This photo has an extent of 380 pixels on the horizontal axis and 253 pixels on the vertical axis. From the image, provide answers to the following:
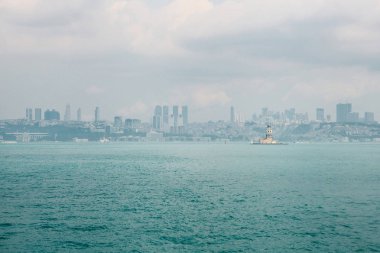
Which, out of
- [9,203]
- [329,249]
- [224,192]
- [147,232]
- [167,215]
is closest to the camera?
[329,249]

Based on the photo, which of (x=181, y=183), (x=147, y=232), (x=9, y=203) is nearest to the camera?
(x=147, y=232)

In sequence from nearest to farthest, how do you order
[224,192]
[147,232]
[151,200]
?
[147,232] < [151,200] < [224,192]

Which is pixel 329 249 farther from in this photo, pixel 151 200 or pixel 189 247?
pixel 151 200

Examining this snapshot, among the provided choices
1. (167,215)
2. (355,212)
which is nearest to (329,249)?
(355,212)

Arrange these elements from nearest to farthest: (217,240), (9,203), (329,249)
→ (329,249)
(217,240)
(9,203)

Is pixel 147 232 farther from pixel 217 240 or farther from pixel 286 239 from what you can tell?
pixel 286 239

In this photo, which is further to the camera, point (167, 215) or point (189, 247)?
point (167, 215)

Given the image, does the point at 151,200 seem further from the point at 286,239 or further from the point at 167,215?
the point at 286,239

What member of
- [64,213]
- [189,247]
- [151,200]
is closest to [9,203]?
[64,213]

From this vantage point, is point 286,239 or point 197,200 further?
point 197,200
